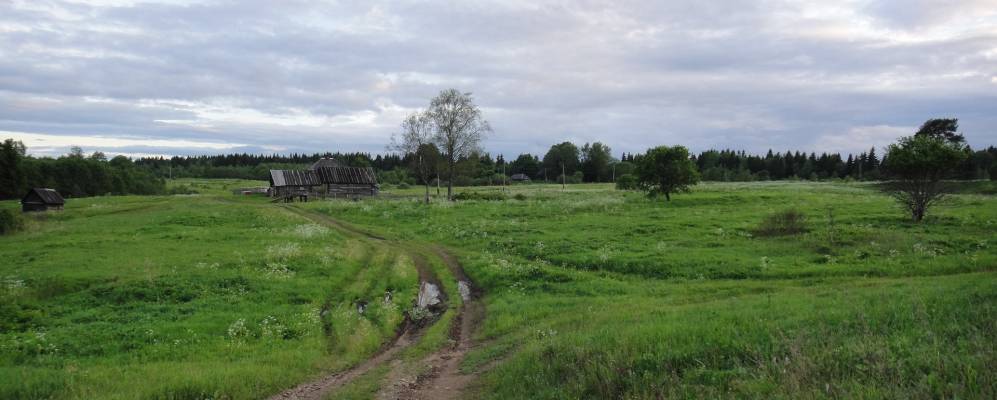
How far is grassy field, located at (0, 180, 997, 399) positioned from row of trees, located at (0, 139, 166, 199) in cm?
6921

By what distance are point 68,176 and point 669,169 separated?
117547mm

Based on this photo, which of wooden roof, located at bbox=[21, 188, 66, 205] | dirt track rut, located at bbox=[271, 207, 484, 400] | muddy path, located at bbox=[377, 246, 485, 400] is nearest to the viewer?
muddy path, located at bbox=[377, 246, 485, 400]

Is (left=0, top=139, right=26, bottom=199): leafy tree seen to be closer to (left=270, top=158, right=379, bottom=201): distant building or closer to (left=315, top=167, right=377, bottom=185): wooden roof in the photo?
(left=270, top=158, right=379, bottom=201): distant building

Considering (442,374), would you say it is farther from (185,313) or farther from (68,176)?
(68,176)

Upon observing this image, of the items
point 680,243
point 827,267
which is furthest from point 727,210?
point 827,267

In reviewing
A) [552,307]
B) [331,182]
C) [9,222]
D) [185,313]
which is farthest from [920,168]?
[331,182]

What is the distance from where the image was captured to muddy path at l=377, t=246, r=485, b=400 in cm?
1184

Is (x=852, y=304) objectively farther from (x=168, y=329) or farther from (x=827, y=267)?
(x=168, y=329)

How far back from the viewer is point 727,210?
46562mm

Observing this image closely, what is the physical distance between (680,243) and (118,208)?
198 feet

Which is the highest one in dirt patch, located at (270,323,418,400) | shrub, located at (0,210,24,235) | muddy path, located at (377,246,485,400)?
shrub, located at (0,210,24,235)

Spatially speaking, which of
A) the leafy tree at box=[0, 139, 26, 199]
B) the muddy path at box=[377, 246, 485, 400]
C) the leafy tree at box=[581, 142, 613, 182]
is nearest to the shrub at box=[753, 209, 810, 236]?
the muddy path at box=[377, 246, 485, 400]

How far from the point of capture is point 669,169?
56406mm

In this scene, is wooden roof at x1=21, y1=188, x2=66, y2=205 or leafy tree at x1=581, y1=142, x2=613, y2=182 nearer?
wooden roof at x1=21, y1=188, x2=66, y2=205
